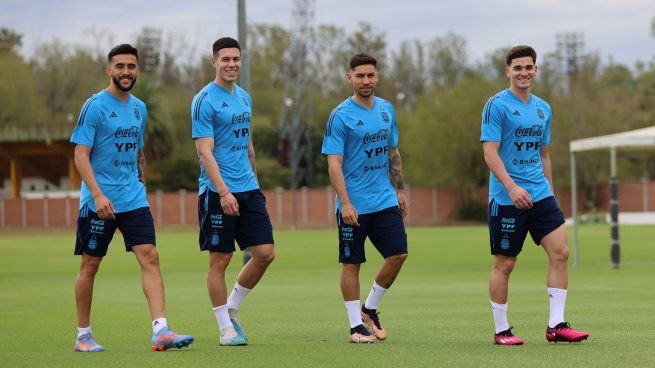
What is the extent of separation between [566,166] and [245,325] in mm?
69492

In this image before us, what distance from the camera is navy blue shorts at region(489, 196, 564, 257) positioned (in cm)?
1041

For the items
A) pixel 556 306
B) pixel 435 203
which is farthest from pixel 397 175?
pixel 435 203

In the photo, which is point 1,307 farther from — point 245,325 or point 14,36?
point 14,36

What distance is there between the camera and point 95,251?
1046cm

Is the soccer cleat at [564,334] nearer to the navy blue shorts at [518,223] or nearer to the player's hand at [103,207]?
the navy blue shorts at [518,223]

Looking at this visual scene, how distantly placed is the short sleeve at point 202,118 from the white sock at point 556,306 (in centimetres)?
305

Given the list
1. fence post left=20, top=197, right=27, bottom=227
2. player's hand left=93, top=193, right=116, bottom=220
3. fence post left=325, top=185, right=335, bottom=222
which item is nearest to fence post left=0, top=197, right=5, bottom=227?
fence post left=20, top=197, right=27, bottom=227

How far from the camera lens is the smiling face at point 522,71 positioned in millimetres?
10414

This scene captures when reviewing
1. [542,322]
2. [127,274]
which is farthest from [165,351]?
[127,274]

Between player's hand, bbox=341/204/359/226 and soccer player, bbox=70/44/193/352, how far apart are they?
162 centimetres

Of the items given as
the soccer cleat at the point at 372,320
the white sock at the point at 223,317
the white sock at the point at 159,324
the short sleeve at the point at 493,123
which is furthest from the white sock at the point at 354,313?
the short sleeve at the point at 493,123

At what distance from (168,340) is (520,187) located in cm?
299

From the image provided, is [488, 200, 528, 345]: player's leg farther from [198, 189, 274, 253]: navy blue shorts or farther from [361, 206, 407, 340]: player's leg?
[198, 189, 274, 253]: navy blue shorts

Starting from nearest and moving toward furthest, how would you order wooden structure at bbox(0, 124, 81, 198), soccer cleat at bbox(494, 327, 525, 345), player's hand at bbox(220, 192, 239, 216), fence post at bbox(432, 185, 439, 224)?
soccer cleat at bbox(494, 327, 525, 345) < player's hand at bbox(220, 192, 239, 216) < wooden structure at bbox(0, 124, 81, 198) < fence post at bbox(432, 185, 439, 224)
